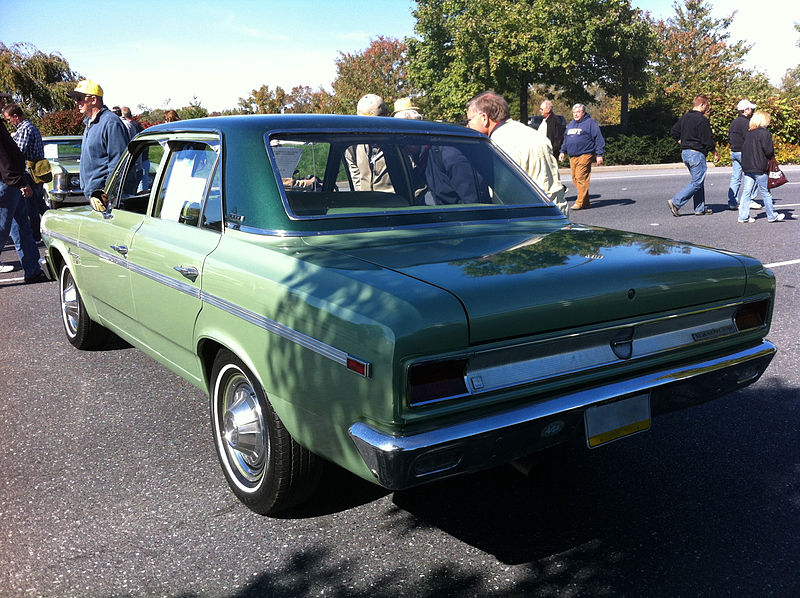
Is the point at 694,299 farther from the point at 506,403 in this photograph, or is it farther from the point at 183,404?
the point at 183,404

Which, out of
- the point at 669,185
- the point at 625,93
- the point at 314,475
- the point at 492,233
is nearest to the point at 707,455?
the point at 492,233

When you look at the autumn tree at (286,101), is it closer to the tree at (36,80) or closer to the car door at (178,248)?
the tree at (36,80)

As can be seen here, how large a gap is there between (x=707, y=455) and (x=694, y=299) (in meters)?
1.12

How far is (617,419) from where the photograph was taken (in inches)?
112

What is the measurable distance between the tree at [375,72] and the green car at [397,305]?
5346 cm

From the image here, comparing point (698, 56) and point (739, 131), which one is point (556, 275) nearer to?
point (739, 131)

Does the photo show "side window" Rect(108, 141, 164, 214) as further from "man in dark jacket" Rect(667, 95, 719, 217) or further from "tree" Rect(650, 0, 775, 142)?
"tree" Rect(650, 0, 775, 142)

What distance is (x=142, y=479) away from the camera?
3609 millimetres

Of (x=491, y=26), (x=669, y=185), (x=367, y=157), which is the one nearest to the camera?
(x=367, y=157)

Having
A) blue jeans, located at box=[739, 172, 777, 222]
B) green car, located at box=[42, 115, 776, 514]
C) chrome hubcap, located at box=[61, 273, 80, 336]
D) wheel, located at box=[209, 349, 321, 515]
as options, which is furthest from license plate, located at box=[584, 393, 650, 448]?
blue jeans, located at box=[739, 172, 777, 222]

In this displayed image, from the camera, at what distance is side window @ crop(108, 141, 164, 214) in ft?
14.9

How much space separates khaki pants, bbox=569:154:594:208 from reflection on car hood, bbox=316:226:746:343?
35.7ft

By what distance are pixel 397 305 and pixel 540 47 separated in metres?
37.3

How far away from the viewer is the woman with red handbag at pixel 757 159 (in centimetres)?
1196
